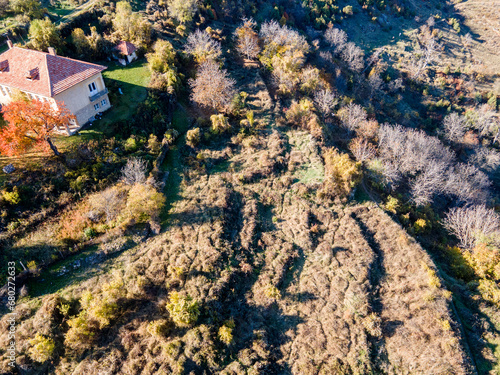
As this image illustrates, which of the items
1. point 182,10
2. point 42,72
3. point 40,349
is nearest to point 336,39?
point 182,10

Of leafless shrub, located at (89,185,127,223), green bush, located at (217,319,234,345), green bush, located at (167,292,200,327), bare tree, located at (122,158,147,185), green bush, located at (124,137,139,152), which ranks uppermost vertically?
green bush, located at (124,137,139,152)

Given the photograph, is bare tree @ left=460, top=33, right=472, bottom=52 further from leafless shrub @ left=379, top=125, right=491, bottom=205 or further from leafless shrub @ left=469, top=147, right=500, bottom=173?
leafless shrub @ left=379, top=125, right=491, bottom=205

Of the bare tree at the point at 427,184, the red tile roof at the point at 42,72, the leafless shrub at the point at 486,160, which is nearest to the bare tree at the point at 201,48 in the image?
the red tile roof at the point at 42,72

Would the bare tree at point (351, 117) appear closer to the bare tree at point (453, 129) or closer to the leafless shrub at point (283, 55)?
the leafless shrub at point (283, 55)

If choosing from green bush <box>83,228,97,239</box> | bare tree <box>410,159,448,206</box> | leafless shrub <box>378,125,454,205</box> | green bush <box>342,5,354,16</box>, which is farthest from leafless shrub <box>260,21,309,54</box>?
green bush <box>83,228,97,239</box>

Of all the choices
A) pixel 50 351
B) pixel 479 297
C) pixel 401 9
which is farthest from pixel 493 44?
pixel 50 351

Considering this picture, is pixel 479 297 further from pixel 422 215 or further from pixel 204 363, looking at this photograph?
pixel 204 363
